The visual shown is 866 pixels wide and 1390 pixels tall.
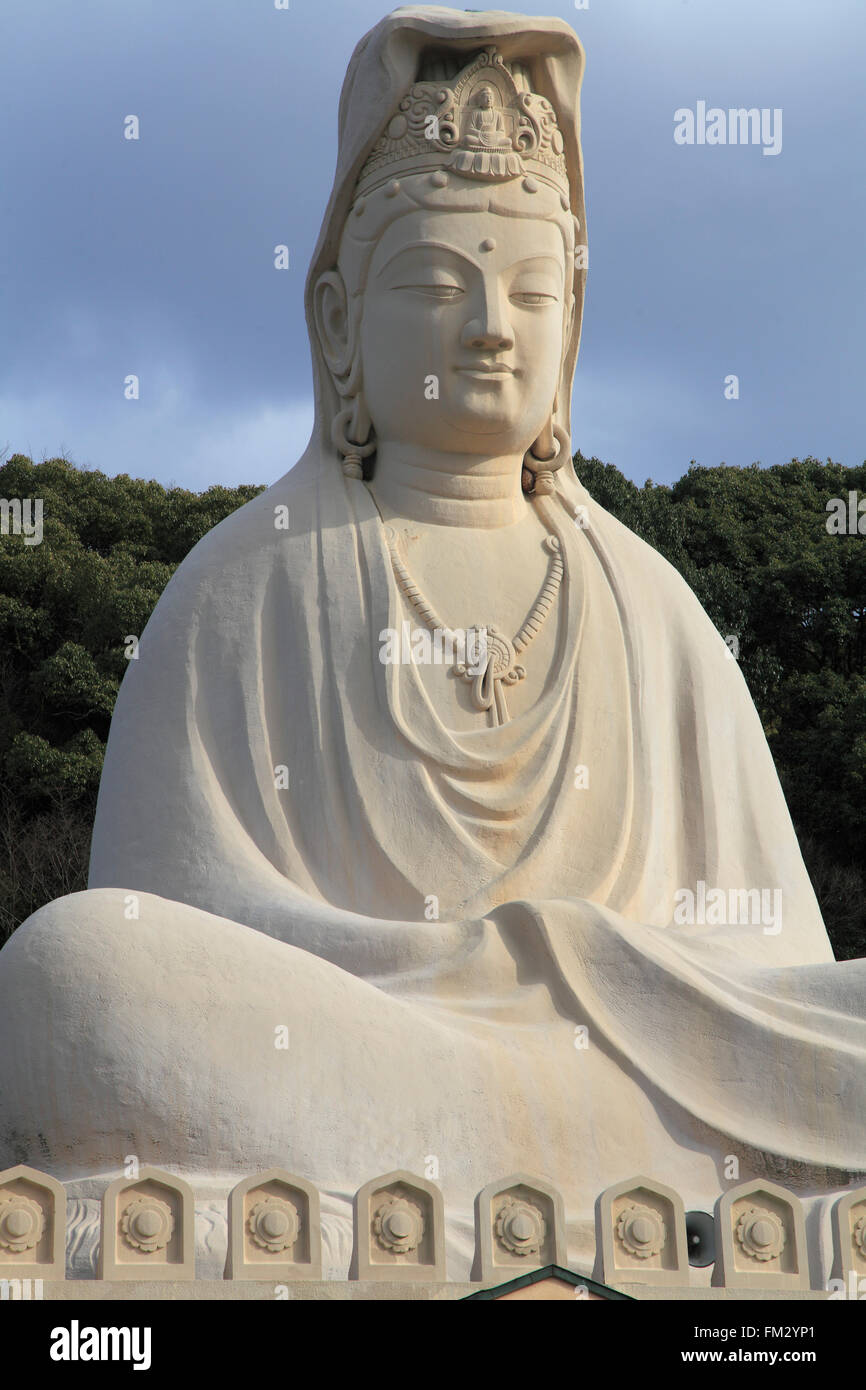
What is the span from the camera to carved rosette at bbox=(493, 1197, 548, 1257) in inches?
195

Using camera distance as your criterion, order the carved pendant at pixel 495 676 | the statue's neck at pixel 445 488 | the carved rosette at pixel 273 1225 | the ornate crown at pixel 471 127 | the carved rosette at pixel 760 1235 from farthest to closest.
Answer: the statue's neck at pixel 445 488, the ornate crown at pixel 471 127, the carved pendant at pixel 495 676, the carved rosette at pixel 760 1235, the carved rosette at pixel 273 1225

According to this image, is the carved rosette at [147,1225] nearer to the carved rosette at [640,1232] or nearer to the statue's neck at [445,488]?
the carved rosette at [640,1232]

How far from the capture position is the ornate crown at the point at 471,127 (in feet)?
26.2

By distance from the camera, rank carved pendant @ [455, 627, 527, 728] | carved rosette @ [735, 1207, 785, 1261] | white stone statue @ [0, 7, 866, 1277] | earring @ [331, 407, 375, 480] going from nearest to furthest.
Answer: carved rosette @ [735, 1207, 785, 1261] < white stone statue @ [0, 7, 866, 1277] < carved pendant @ [455, 627, 527, 728] < earring @ [331, 407, 375, 480]

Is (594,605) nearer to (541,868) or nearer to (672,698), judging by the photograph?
(672,698)

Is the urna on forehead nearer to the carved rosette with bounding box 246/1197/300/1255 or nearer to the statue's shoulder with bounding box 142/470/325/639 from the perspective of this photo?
the statue's shoulder with bounding box 142/470/325/639

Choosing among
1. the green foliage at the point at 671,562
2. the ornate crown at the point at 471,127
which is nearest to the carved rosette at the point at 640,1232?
the ornate crown at the point at 471,127

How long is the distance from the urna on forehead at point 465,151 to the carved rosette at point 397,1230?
4188 mm

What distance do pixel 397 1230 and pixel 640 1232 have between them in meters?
0.56

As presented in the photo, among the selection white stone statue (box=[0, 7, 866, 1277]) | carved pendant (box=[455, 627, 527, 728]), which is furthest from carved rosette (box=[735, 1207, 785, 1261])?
carved pendant (box=[455, 627, 527, 728])

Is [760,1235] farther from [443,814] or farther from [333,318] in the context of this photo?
[333,318]

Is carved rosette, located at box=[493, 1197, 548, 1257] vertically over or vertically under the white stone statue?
under

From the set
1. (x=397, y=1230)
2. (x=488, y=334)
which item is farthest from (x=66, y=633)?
(x=397, y=1230)

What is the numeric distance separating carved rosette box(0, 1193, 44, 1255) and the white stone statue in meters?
0.97
